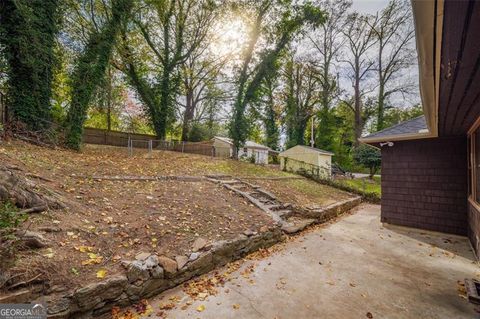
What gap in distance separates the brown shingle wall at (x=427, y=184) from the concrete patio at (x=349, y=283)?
3.13ft

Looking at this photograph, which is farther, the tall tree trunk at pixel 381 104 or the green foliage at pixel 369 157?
the tall tree trunk at pixel 381 104

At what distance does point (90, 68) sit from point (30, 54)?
8.31ft

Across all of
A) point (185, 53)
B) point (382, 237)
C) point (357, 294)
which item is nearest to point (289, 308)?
point (357, 294)

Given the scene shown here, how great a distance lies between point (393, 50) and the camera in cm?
1884

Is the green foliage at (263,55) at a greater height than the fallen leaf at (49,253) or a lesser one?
greater

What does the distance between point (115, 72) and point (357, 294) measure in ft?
69.8

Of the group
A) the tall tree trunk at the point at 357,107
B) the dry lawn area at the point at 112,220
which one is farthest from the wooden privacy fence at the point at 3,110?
the tall tree trunk at the point at 357,107

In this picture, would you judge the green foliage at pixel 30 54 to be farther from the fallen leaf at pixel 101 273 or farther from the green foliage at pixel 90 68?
the fallen leaf at pixel 101 273

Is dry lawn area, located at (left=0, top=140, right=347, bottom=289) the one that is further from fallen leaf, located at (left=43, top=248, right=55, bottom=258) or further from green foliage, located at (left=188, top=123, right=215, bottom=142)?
green foliage, located at (left=188, top=123, right=215, bottom=142)

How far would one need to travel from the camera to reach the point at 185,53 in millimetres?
16516

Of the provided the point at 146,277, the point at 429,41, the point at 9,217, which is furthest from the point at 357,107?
the point at 9,217

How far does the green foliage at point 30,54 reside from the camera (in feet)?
24.2

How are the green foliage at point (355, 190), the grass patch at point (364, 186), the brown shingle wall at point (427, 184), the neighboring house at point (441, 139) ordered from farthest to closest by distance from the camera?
the grass patch at point (364, 186), the green foliage at point (355, 190), the brown shingle wall at point (427, 184), the neighboring house at point (441, 139)

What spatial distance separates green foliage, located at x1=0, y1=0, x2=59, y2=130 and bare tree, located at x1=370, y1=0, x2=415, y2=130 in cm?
2294
